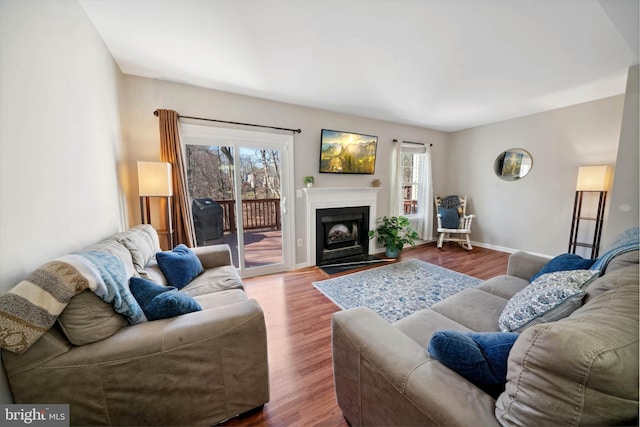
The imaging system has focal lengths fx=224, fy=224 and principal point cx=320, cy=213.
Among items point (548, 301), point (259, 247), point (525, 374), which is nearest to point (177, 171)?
point (259, 247)

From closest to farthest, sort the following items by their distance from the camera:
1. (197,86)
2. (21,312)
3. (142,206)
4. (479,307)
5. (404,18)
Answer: (21,312)
(479,307)
(404,18)
(142,206)
(197,86)

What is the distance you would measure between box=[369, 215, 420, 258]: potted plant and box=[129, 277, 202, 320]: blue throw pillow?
10.4 feet

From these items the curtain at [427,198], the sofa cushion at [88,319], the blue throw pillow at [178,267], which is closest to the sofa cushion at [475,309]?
the sofa cushion at [88,319]

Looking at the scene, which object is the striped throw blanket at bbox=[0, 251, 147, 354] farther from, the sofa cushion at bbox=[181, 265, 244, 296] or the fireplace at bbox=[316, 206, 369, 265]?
the fireplace at bbox=[316, 206, 369, 265]

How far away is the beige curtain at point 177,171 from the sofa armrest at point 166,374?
5.65ft

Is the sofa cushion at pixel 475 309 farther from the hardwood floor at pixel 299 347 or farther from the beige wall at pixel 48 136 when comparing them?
the beige wall at pixel 48 136

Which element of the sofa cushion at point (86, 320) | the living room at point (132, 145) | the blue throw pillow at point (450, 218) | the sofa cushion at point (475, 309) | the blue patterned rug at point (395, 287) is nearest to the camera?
the sofa cushion at point (86, 320)

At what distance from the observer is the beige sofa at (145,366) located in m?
0.90

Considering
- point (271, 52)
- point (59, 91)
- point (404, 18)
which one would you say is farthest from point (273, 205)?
point (404, 18)

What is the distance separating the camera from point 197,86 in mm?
2629

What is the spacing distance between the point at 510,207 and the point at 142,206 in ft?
18.6

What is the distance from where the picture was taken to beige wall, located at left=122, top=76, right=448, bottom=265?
8.02 feet

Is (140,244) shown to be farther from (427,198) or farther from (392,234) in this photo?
(427,198)

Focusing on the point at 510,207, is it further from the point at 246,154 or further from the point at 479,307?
the point at 246,154
